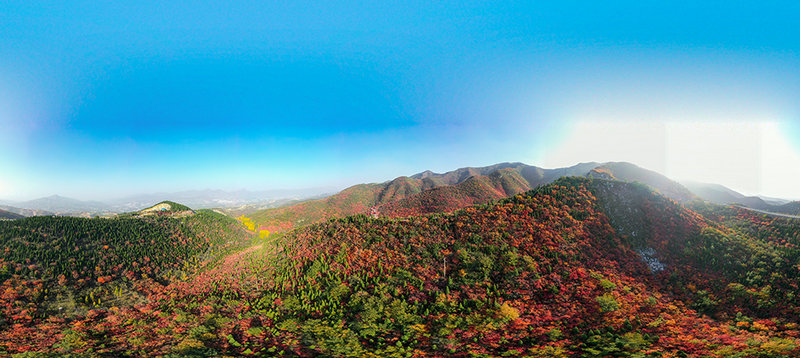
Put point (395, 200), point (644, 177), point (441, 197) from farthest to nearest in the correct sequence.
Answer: point (395, 200) < point (644, 177) < point (441, 197)

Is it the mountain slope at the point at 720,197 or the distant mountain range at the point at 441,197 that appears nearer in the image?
the distant mountain range at the point at 441,197

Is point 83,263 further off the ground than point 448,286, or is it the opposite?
point 83,263

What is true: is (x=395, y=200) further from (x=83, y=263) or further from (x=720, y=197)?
(x=720, y=197)

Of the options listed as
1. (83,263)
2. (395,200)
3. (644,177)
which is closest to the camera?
(83,263)

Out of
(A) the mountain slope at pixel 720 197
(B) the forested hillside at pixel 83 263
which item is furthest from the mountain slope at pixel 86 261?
(A) the mountain slope at pixel 720 197

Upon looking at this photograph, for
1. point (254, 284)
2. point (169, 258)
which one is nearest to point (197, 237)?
point (169, 258)

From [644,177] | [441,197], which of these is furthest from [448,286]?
[644,177]

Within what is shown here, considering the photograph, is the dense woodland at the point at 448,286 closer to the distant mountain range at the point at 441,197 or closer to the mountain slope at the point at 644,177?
the mountain slope at the point at 644,177

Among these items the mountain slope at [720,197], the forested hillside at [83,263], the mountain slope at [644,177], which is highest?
the mountain slope at [644,177]

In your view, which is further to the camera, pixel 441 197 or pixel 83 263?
pixel 441 197
